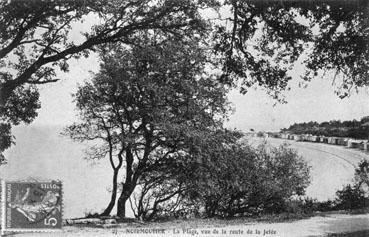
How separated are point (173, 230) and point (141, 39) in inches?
271

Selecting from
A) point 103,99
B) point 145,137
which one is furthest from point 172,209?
point 103,99

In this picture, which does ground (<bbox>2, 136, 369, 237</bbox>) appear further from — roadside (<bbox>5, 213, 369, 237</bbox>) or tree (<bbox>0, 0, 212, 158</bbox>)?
tree (<bbox>0, 0, 212, 158</bbox>)

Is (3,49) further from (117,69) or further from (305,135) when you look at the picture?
(305,135)

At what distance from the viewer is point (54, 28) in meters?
13.3

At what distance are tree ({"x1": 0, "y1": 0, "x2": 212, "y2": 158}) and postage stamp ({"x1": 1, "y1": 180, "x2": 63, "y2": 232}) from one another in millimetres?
3942

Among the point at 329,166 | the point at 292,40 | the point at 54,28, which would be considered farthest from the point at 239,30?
the point at 329,166

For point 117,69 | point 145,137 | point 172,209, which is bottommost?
point 172,209

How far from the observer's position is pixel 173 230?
10.2 meters

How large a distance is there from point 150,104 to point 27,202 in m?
8.41

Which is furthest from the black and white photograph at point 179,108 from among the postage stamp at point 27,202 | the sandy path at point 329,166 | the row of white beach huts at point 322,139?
the row of white beach huts at point 322,139

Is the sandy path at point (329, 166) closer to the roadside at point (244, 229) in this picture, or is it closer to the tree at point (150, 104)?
the tree at point (150, 104)

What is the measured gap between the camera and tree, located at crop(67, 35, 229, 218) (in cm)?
1669

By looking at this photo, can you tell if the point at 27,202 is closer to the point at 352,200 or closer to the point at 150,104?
the point at 150,104

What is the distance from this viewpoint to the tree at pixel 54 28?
11.3 metres
